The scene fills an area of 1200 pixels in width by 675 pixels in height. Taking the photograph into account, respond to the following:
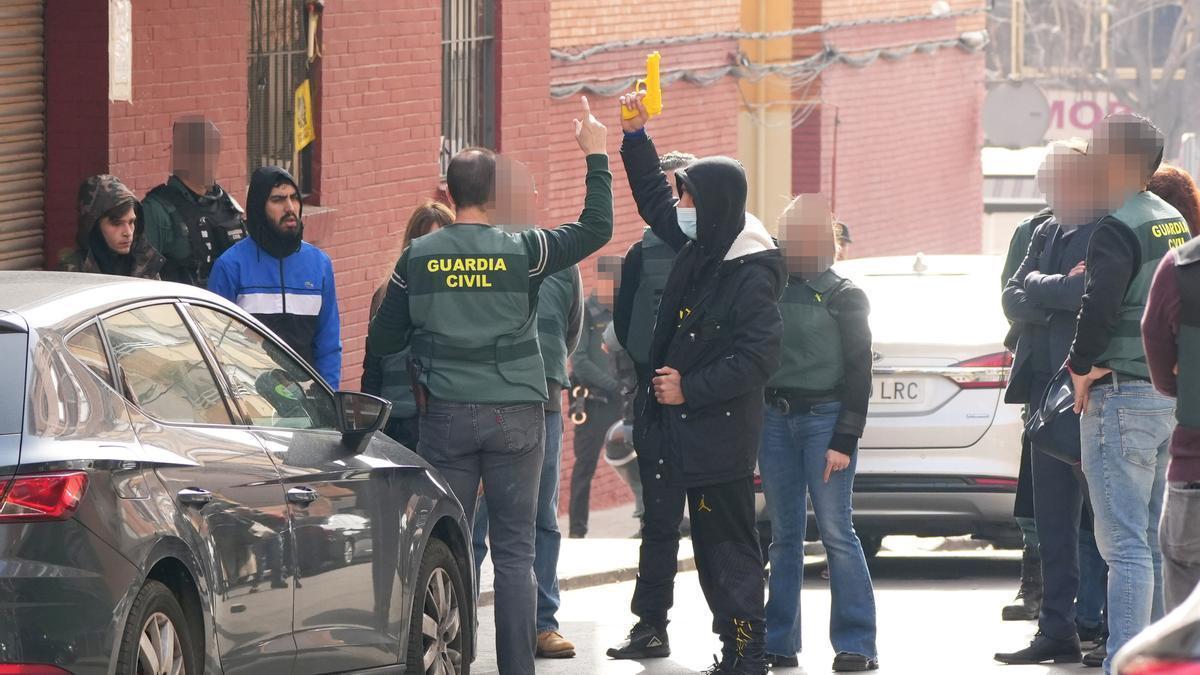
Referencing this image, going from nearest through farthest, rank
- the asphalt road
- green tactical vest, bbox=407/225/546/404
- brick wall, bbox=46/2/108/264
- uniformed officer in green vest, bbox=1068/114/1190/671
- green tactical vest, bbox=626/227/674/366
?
green tactical vest, bbox=407/225/546/404 < uniformed officer in green vest, bbox=1068/114/1190/671 < green tactical vest, bbox=626/227/674/366 < the asphalt road < brick wall, bbox=46/2/108/264

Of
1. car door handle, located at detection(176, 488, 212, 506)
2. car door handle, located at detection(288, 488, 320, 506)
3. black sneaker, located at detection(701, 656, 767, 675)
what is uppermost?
car door handle, located at detection(176, 488, 212, 506)

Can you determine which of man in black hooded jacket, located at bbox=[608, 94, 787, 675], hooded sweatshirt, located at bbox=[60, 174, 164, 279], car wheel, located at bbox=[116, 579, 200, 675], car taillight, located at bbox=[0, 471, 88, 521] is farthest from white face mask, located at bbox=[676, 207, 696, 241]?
car taillight, located at bbox=[0, 471, 88, 521]

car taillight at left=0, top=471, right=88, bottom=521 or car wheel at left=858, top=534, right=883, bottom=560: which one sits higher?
car taillight at left=0, top=471, right=88, bottom=521

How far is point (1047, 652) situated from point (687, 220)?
2190 mm

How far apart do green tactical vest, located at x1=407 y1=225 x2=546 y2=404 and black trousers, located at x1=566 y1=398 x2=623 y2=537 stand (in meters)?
7.21

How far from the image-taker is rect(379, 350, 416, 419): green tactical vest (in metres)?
8.48

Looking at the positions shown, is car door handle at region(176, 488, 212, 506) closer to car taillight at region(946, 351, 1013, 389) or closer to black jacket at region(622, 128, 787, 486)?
black jacket at region(622, 128, 787, 486)

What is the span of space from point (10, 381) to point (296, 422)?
1506mm

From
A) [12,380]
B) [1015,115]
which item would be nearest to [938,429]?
[12,380]

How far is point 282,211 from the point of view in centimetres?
874

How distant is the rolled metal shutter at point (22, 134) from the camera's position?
1005cm

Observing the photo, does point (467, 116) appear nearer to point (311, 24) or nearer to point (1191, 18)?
point (311, 24)

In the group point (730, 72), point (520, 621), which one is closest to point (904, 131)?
point (730, 72)

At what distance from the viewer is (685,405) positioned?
7.45 m
